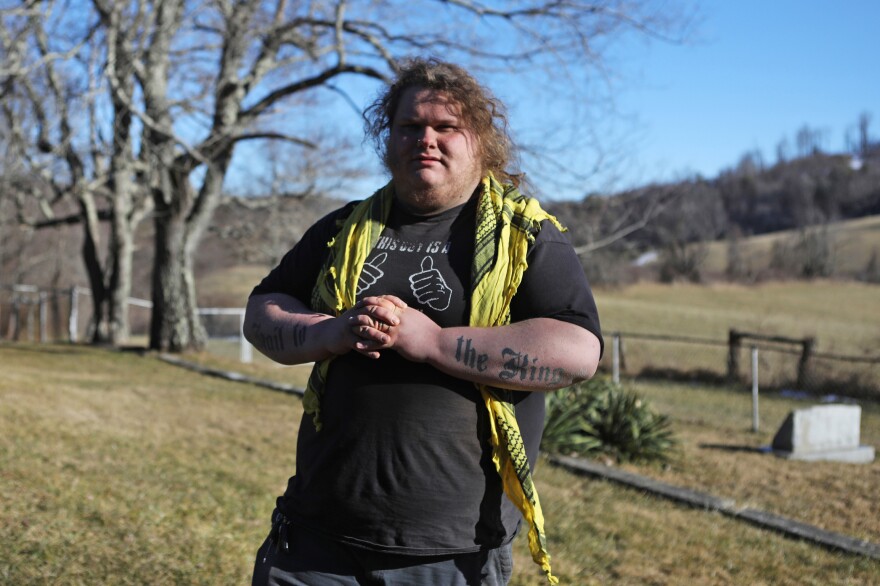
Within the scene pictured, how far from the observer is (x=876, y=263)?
63219 mm

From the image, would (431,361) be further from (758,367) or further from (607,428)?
(758,367)

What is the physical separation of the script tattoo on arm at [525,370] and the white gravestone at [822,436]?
7.84 metres

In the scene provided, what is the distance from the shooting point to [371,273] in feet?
7.29

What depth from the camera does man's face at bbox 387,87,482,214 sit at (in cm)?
217

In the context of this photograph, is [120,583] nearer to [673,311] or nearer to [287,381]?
[287,381]

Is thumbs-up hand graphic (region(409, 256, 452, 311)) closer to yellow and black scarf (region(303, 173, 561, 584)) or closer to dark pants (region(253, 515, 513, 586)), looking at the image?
yellow and black scarf (region(303, 173, 561, 584))

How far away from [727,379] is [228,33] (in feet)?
38.3

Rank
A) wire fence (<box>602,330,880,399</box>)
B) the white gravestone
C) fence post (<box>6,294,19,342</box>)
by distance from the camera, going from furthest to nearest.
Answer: fence post (<box>6,294,19,342</box>) < wire fence (<box>602,330,880,399</box>) < the white gravestone

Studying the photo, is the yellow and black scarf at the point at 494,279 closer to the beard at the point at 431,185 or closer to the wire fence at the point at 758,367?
the beard at the point at 431,185

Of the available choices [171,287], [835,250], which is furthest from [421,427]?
[835,250]

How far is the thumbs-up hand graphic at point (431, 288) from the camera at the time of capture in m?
2.15

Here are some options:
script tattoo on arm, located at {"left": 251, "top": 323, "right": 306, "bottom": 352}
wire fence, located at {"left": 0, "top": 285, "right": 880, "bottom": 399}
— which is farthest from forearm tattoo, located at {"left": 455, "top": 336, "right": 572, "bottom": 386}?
wire fence, located at {"left": 0, "top": 285, "right": 880, "bottom": 399}

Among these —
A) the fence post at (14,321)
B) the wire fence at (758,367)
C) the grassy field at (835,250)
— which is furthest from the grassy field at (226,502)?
the grassy field at (835,250)

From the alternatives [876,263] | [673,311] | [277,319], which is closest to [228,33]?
[277,319]
